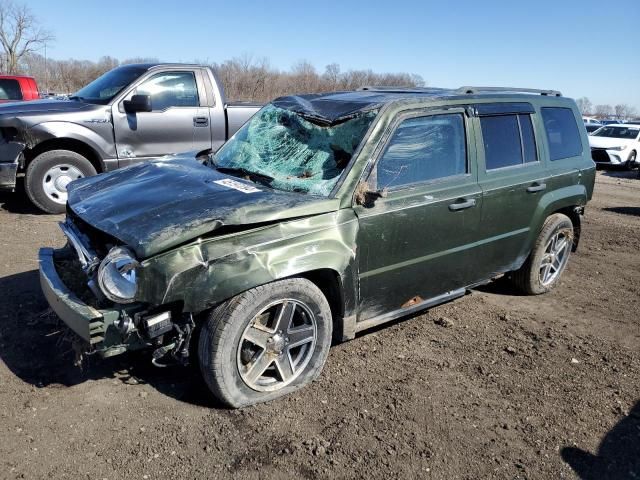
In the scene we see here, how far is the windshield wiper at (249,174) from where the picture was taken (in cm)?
368

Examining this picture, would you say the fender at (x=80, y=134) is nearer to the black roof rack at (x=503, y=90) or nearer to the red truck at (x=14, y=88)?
the black roof rack at (x=503, y=90)

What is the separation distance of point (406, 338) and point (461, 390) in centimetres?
77

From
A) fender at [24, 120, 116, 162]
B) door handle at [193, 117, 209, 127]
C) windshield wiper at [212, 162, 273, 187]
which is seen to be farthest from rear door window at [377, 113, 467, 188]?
fender at [24, 120, 116, 162]

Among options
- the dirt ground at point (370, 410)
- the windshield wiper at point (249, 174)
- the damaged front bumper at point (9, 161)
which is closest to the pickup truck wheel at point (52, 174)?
the damaged front bumper at point (9, 161)

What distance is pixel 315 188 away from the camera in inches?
135

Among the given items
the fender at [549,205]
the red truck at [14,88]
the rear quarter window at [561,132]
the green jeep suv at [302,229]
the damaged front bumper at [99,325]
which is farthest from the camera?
the red truck at [14,88]

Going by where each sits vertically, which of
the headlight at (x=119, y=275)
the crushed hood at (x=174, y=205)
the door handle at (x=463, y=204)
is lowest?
the headlight at (x=119, y=275)

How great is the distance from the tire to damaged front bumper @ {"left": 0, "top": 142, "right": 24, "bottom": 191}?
6038mm

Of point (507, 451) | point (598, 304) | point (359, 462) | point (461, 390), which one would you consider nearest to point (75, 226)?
point (359, 462)

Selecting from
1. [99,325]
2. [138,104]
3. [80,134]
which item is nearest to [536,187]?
[99,325]

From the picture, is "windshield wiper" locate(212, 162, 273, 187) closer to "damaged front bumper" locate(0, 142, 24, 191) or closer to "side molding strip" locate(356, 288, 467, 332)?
"side molding strip" locate(356, 288, 467, 332)

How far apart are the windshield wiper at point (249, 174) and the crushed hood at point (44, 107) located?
3908mm

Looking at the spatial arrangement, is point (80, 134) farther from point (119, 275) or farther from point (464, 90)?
point (464, 90)

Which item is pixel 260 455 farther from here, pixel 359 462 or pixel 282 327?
pixel 282 327
